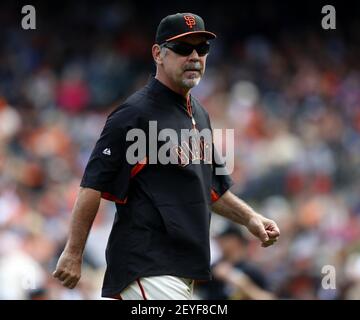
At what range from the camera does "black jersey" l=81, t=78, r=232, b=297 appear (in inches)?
193

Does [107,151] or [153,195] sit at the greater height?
[107,151]

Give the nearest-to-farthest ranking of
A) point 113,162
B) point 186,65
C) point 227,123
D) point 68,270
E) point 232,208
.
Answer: point 68,270
point 113,162
point 186,65
point 232,208
point 227,123

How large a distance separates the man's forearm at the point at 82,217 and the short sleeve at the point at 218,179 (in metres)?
0.80

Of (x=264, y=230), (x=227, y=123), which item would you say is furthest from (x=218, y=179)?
(x=227, y=123)

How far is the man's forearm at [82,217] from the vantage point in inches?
191

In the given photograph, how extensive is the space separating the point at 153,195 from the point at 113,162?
0.82ft

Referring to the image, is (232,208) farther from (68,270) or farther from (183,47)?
(68,270)

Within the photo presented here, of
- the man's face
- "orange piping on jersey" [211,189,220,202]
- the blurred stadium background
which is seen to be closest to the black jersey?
the man's face

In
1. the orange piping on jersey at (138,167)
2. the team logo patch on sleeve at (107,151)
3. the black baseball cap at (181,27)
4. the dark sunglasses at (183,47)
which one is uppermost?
the black baseball cap at (181,27)

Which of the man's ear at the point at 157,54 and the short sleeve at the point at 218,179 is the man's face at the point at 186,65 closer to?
the man's ear at the point at 157,54

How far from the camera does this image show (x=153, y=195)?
4.93m

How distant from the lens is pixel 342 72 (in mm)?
14602

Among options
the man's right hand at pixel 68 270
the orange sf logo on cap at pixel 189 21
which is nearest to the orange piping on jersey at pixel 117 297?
the man's right hand at pixel 68 270

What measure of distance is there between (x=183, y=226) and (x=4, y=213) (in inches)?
249
